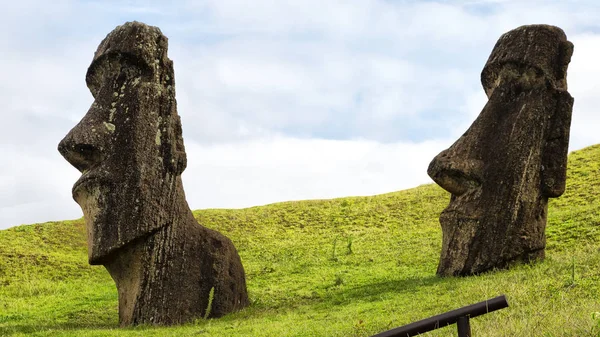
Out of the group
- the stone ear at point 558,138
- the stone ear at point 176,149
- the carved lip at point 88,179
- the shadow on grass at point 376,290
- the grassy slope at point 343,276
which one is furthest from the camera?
the stone ear at point 558,138

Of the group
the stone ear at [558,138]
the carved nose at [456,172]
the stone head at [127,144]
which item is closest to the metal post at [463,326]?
the stone head at [127,144]

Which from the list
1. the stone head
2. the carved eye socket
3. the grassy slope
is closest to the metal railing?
the grassy slope

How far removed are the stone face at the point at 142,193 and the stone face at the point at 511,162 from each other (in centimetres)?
526

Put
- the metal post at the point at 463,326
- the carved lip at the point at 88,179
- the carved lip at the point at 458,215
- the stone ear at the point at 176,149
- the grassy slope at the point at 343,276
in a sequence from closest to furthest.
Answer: the metal post at the point at 463,326 → the grassy slope at the point at 343,276 → the carved lip at the point at 88,179 → the stone ear at the point at 176,149 → the carved lip at the point at 458,215

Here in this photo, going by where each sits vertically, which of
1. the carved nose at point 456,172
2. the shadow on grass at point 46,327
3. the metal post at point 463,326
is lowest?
the shadow on grass at point 46,327

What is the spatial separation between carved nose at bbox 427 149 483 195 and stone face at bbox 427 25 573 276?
2 cm

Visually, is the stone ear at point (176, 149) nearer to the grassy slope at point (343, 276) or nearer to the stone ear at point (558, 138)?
the grassy slope at point (343, 276)

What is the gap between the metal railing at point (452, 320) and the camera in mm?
7465

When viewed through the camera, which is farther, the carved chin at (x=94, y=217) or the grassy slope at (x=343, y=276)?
the carved chin at (x=94, y=217)

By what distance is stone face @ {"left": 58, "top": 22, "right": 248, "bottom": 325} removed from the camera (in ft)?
51.6

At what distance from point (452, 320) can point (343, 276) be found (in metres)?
13.2

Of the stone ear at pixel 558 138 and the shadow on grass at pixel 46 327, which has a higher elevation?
the stone ear at pixel 558 138

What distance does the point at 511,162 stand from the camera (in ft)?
55.4

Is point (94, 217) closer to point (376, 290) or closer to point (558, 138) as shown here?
point (376, 290)
